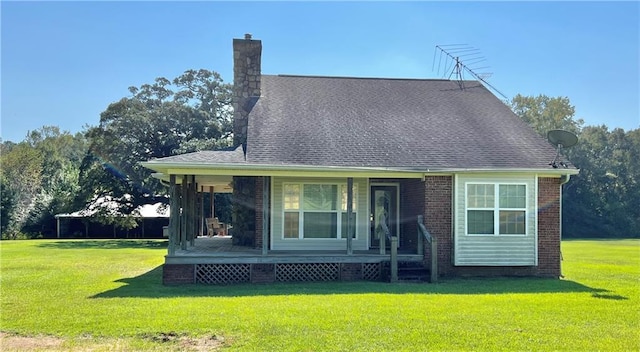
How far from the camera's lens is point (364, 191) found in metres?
15.8

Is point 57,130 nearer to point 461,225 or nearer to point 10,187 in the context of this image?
point 10,187

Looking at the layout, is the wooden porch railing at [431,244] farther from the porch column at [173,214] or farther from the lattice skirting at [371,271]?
the porch column at [173,214]

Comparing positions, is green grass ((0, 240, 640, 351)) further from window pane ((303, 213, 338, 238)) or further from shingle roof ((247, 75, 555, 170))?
shingle roof ((247, 75, 555, 170))

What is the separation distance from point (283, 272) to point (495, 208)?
Result: 5510 millimetres

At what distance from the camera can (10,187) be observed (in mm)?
41406

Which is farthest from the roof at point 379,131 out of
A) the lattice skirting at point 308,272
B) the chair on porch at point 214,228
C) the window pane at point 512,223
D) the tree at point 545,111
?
the tree at point 545,111

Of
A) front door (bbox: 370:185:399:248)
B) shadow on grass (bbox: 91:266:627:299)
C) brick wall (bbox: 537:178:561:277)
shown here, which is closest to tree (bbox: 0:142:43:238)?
shadow on grass (bbox: 91:266:627:299)

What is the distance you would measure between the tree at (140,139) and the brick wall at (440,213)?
1933cm

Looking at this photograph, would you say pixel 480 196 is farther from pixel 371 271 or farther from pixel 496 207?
pixel 371 271

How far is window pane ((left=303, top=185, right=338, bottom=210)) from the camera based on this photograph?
50.5 ft

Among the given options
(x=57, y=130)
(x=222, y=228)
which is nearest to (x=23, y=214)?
(x=222, y=228)

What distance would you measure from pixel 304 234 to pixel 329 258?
1.82 meters

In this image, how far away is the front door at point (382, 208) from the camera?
16.3 metres

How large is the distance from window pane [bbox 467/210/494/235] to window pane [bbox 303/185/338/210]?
358cm
